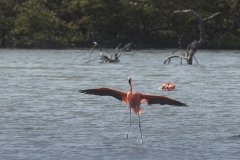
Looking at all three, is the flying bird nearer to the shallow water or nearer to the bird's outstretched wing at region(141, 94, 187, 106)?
the bird's outstretched wing at region(141, 94, 187, 106)

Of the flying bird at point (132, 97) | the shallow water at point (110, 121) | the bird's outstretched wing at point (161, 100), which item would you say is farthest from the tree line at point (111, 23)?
the bird's outstretched wing at point (161, 100)

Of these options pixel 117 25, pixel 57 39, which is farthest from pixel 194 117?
pixel 117 25

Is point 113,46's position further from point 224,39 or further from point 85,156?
point 85,156

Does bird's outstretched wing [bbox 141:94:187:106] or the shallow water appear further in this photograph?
bird's outstretched wing [bbox 141:94:187:106]

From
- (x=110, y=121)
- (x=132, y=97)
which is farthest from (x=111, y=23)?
(x=132, y=97)

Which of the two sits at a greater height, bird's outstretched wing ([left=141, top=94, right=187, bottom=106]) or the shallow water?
bird's outstretched wing ([left=141, top=94, right=187, bottom=106])

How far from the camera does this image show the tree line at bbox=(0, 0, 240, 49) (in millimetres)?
66875

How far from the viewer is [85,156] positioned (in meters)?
12.7

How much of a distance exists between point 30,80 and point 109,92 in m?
16.9

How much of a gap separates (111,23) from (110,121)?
5400cm

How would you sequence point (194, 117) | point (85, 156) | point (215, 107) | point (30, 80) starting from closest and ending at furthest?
point (85, 156)
point (194, 117)
point (215, 107)
point (30, 80)

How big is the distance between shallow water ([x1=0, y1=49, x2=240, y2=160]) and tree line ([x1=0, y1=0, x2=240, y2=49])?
3477cm

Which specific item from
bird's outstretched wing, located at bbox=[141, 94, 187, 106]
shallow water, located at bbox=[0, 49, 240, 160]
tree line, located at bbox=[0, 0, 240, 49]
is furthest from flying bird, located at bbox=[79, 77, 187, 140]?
tree line, located at bbox=[0, 0, 240, 49]

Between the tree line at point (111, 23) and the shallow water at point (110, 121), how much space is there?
3477cm
